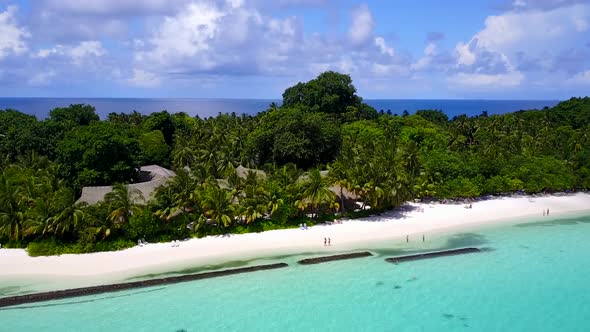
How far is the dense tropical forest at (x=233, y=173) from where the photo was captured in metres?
32.3

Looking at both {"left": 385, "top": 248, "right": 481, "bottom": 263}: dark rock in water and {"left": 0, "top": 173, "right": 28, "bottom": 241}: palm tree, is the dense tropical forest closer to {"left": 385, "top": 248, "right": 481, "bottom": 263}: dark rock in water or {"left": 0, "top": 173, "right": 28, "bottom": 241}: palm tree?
{"left": 0, "top": 173, "right": 28, "bottom": 241}: palm tree

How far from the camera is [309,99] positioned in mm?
77125

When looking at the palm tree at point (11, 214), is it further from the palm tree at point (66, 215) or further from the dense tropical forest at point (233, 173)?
the palm tree at point (66, 215)

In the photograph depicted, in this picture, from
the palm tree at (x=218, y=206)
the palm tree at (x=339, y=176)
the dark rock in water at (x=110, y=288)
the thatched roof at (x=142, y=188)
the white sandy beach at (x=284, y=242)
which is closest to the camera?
the dark rock in water at (x=110, y=288)

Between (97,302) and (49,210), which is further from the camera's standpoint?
(49,210)

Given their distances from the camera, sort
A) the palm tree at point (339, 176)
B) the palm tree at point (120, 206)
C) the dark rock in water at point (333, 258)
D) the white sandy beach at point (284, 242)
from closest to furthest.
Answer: the white sandy beach at point (284, 242)
the dark rock in water at point (333, 258)
the palm tree at point (120, 206)
the palm tree at point (339, 176)

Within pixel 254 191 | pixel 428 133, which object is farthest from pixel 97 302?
pixel 428 133

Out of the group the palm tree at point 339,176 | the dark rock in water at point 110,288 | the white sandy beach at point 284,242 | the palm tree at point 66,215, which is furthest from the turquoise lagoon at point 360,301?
the palm tree at point 339,176

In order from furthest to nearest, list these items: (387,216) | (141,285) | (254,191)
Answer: (387,216) → (254,191) → (141,285)

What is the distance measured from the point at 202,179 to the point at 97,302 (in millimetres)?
14047

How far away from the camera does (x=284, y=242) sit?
3525cm

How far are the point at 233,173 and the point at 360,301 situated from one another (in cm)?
1658

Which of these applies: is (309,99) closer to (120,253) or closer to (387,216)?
(387,216)

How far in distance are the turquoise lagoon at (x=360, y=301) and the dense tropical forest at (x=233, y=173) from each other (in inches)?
245
